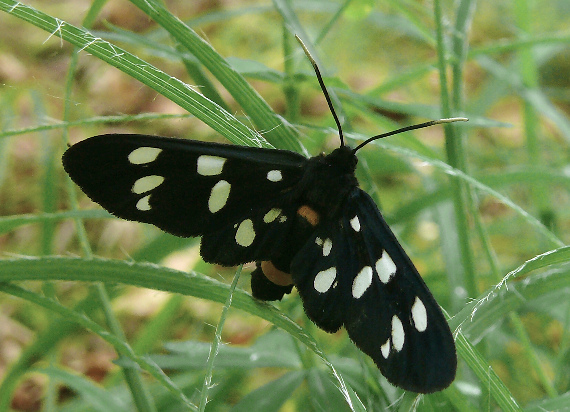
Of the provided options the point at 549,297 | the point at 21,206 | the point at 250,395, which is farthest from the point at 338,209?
the point at 21,206

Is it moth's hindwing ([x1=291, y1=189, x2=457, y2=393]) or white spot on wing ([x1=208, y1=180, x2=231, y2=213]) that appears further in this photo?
white spot on wing ([x1=208, y1=180, x2=231, y2=213])

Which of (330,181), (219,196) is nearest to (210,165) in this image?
(219,196)

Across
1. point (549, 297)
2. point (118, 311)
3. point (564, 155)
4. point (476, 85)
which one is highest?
point (476, 85)

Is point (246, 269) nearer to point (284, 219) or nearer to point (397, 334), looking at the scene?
point (284, 219)

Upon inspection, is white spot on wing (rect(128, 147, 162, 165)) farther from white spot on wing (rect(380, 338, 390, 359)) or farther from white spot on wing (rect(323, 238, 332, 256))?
white spot on wing (rect(380, 338, 390, 359))

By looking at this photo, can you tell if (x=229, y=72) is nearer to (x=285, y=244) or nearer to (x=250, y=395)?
(x=285, y=244)

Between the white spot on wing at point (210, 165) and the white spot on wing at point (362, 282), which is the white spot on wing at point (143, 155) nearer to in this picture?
the white spot on wing at point (210, 165)

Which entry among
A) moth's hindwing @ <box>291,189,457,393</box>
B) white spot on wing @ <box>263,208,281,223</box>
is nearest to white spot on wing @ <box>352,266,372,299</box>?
moth's hindwing @ <box>291,189,457,393</box>
